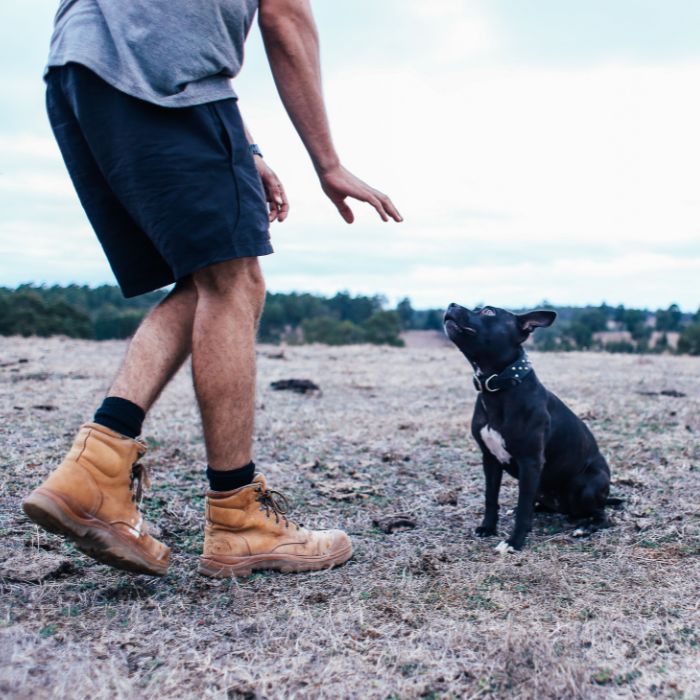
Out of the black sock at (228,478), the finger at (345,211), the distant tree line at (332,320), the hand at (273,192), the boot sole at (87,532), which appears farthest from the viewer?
the distant tree line at (332,320)

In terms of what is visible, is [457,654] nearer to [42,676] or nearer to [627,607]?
[627,607]

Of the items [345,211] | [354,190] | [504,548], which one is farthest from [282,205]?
[504,548]

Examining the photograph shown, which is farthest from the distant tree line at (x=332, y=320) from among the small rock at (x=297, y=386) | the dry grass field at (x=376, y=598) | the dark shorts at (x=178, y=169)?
the dark shorts at (x=178, y=169)

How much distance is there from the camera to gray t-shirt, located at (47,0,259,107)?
7.60 feet

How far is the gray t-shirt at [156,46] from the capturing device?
2316 mm

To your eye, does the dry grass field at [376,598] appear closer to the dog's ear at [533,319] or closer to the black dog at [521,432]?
the black dog at [521,432]

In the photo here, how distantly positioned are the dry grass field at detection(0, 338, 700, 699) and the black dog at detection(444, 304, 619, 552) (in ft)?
0.55

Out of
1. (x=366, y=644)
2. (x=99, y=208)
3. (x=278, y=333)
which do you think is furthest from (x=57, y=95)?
(x=278, y=333)

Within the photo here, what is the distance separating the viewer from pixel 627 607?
2395 mm

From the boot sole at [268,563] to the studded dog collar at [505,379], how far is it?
1071 millimetres

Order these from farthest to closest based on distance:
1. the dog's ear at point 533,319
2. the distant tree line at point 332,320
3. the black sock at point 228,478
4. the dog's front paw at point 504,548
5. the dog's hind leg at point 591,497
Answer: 1. the distant tree line at point 332,320
2. the dog's ear at point 533,319
3. the dog's hind leg at point 591,497
4. the dog's front paw at point 504,548
5. the black sock at point 228,478

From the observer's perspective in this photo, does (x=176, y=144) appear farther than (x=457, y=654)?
Yes

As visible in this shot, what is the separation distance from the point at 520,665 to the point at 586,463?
1.88 meters

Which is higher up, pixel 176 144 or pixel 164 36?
pixel 164 36
